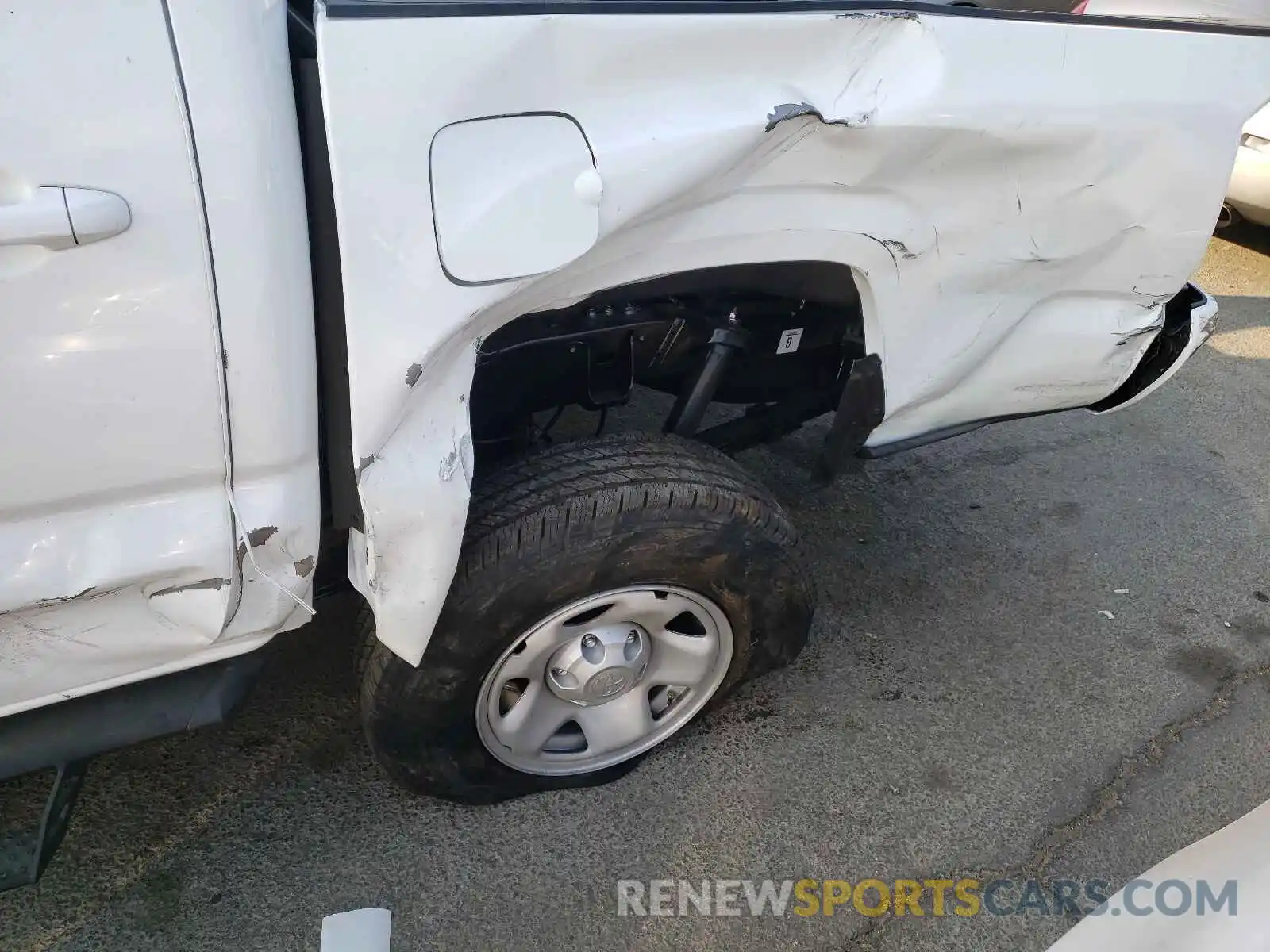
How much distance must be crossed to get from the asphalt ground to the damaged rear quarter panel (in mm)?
698

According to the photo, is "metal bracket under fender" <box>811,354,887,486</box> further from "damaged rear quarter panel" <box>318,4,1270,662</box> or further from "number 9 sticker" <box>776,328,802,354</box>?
"number 9 sticker" <box>776,328,802,354</box>

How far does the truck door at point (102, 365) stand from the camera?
112cm

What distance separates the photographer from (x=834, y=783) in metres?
2.23

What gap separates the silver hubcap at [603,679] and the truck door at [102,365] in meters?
0.63

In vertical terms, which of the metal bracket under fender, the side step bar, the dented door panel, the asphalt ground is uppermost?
the dented door panel

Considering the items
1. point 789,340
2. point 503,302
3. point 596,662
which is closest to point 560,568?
point 596,662

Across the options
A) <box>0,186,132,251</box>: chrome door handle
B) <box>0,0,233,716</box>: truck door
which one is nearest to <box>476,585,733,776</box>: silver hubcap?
<box>0,0,233,716</box>: truck door

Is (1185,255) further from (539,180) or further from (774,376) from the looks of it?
(539,180)

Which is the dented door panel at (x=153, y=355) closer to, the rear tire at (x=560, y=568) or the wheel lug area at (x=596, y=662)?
the rear tire at (x=560, y=568)

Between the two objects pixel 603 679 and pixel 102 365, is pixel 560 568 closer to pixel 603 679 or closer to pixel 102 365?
pixel 603 679

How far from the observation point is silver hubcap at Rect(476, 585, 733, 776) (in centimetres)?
188

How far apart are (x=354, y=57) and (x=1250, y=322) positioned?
5040 mm

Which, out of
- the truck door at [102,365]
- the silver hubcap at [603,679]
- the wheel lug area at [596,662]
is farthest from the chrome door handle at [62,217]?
the wheel lug area at [596,662]

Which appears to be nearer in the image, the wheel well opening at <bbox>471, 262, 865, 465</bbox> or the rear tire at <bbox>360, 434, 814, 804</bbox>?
the rear tire at <bbox>360, 434, 814, 804</bbox>
